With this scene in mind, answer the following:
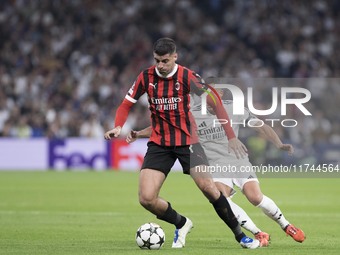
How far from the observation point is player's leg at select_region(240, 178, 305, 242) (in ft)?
32.8

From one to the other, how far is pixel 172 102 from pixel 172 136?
372mm

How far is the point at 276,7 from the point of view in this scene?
30.3 m

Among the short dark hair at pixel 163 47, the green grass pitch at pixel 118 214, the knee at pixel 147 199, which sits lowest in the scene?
the green grass pitch at pixel 118 214

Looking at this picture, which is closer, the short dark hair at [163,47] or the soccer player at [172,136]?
the short dark hair at [163,47]

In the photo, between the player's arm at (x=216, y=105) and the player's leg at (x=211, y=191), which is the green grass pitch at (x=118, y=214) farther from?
the player's arm at (x=216, y=105)

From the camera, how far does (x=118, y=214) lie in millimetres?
14656

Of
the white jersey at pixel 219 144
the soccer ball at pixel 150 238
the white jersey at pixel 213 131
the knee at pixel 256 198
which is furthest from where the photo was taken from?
the white jersey at pixel 213 131

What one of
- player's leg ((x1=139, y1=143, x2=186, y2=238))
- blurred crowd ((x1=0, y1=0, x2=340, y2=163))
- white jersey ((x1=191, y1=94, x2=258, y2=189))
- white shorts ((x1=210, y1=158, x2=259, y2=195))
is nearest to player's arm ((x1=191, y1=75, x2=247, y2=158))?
player's leg ((x1=139, y1=143, x2=186, y2=238))

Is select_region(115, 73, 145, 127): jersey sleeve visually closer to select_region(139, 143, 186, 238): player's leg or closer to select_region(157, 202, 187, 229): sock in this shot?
select_region(139, 143, 186, 238): player's leg

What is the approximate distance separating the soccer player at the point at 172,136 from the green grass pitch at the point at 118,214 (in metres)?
0.52

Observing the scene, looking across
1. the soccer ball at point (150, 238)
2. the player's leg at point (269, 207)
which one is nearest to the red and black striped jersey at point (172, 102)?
the soccer ball at point (150, 238)

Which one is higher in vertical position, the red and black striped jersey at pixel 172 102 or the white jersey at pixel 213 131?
the red and black striped jersey at pixel 172 102

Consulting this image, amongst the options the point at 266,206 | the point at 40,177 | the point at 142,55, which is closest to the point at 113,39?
the point at 142,55

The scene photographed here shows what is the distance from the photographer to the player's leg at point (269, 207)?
393 inches
